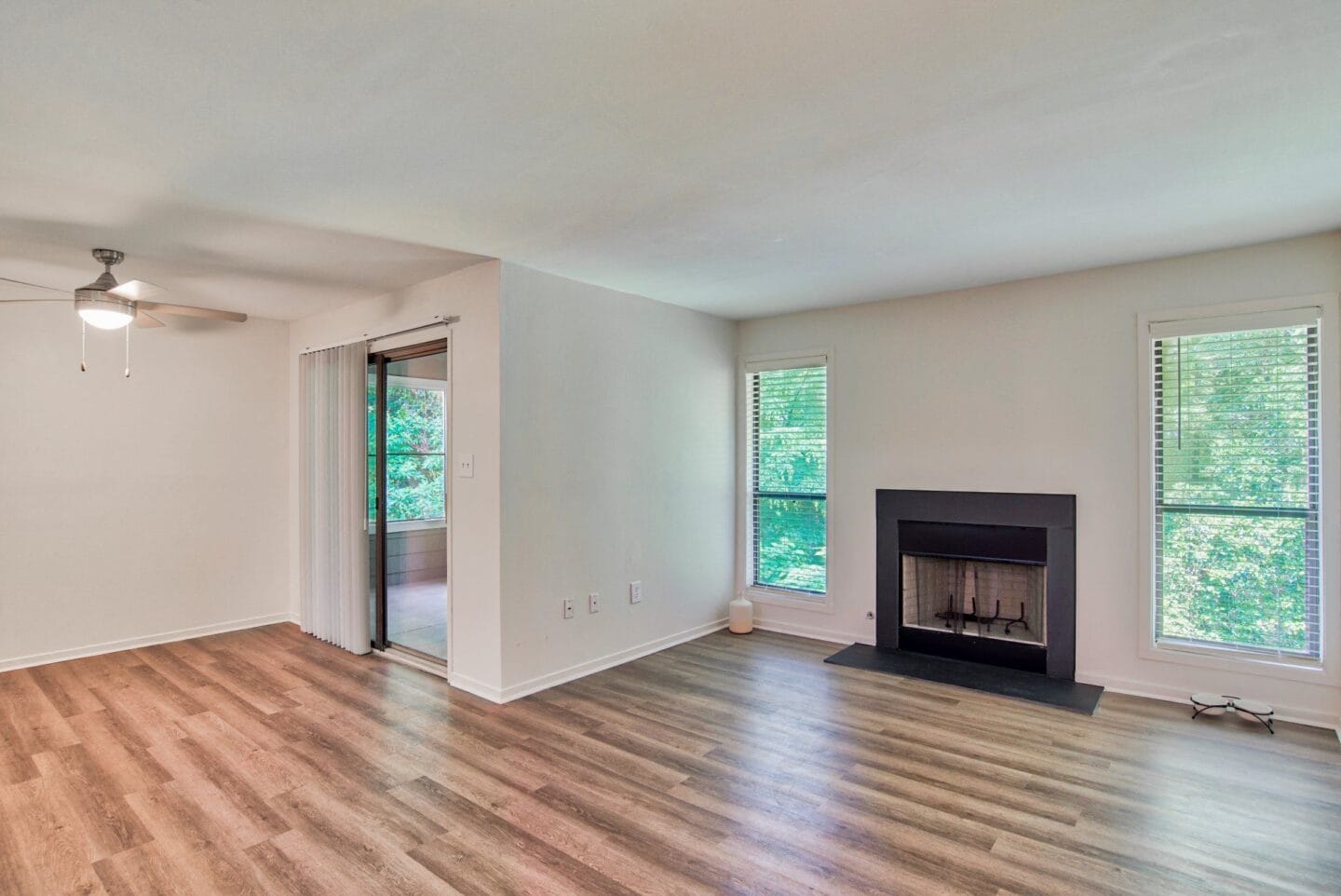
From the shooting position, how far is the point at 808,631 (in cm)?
510

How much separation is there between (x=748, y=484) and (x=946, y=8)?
160 inches

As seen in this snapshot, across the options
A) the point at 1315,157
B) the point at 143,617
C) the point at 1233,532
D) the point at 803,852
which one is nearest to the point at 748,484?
the point at 1233,532

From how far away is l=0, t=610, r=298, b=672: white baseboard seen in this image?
4.41 meters

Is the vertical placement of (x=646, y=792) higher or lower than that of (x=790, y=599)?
lower

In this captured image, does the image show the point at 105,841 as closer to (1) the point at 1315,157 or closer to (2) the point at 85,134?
(2) the point at 85,134

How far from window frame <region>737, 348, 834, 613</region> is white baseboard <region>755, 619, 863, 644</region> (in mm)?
141

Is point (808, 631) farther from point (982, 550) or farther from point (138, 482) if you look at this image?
Answer: point (138, 482)

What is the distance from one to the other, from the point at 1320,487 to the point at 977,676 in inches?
76.0

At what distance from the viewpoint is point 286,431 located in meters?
5.65

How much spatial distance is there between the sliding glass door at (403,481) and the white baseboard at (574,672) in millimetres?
701

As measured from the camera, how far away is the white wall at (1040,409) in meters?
3.63

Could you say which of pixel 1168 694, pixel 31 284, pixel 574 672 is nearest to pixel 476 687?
pixel 574 672

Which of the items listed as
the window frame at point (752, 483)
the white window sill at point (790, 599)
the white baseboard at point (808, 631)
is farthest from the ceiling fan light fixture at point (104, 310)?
the white baseboard at point (808, 631)

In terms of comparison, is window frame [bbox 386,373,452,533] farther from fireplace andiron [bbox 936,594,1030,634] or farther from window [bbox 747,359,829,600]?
fireplace andiron [bbox 936,594,1030,634]
